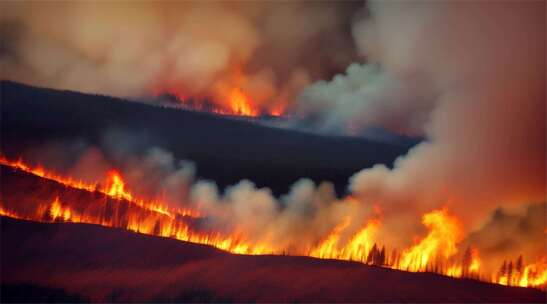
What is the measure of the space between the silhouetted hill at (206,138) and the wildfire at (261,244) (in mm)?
5325

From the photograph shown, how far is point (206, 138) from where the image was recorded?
48875 millimetres

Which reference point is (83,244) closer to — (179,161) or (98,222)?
(98,222)

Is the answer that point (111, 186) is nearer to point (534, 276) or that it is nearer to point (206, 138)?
point (206, 138)

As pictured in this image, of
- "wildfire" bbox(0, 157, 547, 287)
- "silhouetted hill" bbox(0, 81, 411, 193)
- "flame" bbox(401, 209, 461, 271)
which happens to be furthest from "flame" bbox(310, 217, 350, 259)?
"silhouetted hill" bbox(0, 81, 411, 193)

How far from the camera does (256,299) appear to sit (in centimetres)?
2736

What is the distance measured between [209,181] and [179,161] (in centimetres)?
236

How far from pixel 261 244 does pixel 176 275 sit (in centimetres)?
818

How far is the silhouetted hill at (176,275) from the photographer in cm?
2727

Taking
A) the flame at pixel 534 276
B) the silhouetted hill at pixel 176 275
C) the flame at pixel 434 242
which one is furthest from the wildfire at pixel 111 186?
the flame at pixel 534 276

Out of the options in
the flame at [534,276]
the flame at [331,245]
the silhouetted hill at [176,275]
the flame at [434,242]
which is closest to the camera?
the silhouetted hill at [176,275]

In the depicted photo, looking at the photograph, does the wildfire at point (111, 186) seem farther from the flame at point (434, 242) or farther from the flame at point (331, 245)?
the flame at point (434, 242)

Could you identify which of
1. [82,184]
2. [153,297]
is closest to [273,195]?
[82,184]

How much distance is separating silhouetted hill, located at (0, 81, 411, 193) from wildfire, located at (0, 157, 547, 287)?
532 centimetres

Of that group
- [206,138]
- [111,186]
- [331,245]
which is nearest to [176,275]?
[331,245]
